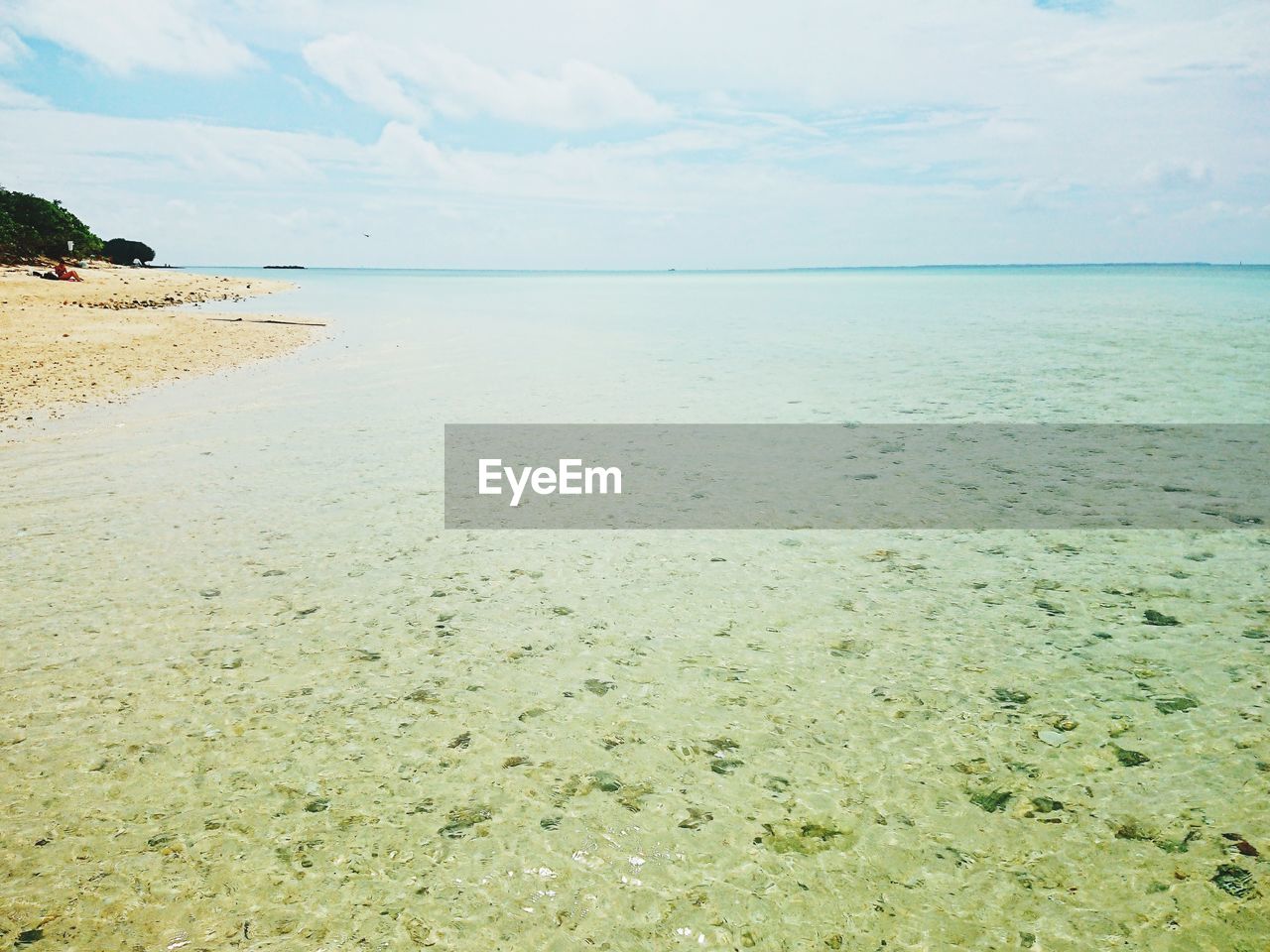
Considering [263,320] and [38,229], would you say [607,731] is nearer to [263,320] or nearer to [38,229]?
[263,320]

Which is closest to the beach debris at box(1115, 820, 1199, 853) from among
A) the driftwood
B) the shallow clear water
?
the shallow clear water

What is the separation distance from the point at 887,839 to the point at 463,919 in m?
1.51

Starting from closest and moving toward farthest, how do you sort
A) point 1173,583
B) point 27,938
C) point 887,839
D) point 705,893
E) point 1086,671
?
point 27,938
point 705,893
point 887,839
point 1086,671
point 1173,583

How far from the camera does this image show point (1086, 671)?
3.92 m

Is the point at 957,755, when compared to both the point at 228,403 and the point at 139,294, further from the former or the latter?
the point at 139,294

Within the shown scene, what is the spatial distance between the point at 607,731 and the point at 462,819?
2.60 ft

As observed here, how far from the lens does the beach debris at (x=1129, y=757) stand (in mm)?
3195

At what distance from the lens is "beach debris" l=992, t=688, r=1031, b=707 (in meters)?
3.64

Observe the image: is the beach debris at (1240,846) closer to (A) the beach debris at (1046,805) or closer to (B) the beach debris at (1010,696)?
(A) the beach debris at (1046,805)

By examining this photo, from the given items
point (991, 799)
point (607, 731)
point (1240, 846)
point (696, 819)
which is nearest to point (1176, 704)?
point (1240, 846)

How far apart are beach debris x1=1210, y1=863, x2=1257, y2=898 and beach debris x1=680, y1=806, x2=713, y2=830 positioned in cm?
170

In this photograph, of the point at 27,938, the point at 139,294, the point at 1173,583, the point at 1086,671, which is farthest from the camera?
the point at 139,294

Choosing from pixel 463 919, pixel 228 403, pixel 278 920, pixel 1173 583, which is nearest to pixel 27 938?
pixel 278 920

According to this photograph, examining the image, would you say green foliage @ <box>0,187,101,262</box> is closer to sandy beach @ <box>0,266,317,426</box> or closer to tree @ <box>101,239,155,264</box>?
sandy beach @ <box>0,266,317,426</box>
